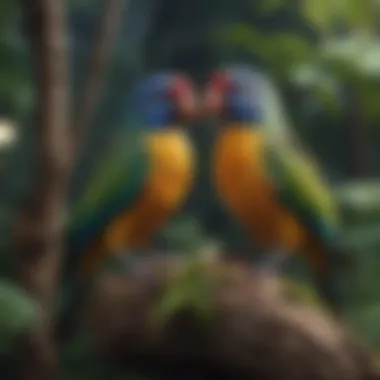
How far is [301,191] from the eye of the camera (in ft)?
3.22

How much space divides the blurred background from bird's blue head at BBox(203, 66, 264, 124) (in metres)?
0.02

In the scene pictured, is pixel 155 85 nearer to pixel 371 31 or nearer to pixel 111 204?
pixel 111 204

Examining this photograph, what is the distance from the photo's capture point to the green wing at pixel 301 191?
0.98 m

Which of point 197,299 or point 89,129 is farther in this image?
point 89,129

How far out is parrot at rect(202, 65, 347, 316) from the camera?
980 mm

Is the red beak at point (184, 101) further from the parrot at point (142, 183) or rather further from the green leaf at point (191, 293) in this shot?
the green leaf at point (191, 293)

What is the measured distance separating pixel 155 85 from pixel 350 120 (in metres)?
0.23

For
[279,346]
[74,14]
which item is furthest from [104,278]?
[74,14]

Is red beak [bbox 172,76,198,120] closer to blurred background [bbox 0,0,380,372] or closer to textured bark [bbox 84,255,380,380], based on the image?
blurred background [bbox 0,0,380,372]

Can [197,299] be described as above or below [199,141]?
below

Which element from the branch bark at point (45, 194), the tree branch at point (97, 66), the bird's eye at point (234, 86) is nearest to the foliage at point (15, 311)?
the branch bark at point (45, 194)

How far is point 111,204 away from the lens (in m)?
1.00

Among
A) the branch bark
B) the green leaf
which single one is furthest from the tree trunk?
the green leaf

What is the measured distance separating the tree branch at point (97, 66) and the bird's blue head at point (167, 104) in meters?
0.10
